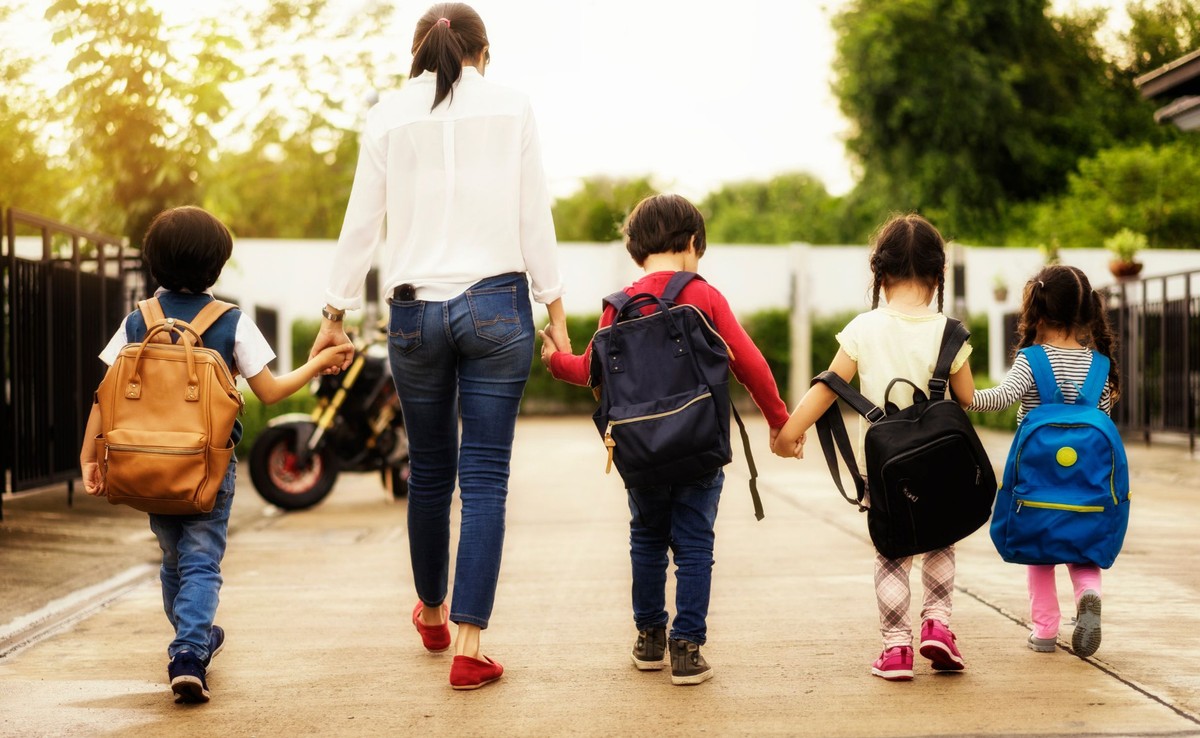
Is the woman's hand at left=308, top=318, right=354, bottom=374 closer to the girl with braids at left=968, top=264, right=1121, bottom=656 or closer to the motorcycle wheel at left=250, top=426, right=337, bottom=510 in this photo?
the girl with braids at left=968, top=264, right=1121, bottom=656

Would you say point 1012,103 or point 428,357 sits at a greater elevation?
point 1012,103

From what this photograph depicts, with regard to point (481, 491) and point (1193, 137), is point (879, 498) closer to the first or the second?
point (481, 491)

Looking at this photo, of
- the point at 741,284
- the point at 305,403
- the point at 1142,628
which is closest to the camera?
the point at 1142,628

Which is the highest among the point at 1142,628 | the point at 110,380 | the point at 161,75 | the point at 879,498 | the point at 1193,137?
the point at 1193,137

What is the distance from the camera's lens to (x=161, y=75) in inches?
384

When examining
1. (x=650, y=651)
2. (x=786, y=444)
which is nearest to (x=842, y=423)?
(x=786, y=444)

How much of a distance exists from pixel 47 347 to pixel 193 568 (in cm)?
495

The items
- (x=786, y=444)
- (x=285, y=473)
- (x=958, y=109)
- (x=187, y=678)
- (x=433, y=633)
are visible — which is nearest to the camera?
(x=187, y=678)

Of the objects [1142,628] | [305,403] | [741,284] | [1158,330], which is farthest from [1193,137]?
[1142,628]

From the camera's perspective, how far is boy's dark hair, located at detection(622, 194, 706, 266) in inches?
151

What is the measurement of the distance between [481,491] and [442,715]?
2.16 ft

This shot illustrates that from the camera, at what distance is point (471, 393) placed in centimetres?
377

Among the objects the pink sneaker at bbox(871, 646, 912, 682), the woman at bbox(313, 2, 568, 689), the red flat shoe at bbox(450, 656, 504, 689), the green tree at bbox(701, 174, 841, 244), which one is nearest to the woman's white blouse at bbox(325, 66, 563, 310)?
the woman at bbox(313, 2, 568, 689)

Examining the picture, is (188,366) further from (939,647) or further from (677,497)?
(939,647)
